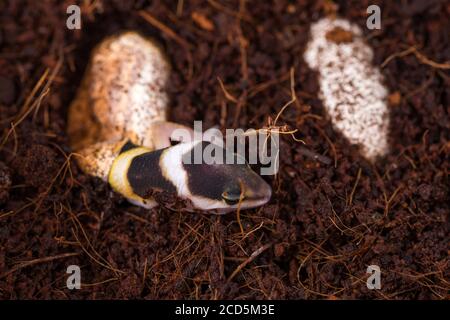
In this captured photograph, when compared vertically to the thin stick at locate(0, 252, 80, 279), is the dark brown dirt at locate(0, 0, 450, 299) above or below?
above

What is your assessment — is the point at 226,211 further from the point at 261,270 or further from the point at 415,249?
the point at 415,249

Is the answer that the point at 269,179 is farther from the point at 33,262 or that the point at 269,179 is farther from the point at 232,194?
the point at 33,262

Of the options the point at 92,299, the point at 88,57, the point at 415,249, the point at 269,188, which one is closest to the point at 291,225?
the point at 269,188

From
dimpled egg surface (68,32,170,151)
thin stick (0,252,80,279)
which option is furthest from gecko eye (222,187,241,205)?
thin stick (0,252,80,279)

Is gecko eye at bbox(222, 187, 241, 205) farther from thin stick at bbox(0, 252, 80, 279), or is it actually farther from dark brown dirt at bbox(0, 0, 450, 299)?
thin stick at bbox(0, 252, 80, 279)

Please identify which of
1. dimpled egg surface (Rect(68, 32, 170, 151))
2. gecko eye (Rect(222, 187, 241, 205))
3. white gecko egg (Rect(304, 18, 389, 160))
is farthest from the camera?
dimpled egg surface (Rect(68, 32, 170, 151))

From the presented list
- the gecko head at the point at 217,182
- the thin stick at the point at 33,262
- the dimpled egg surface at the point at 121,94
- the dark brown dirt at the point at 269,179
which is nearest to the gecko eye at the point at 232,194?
the gecko head at the point at 217,182
